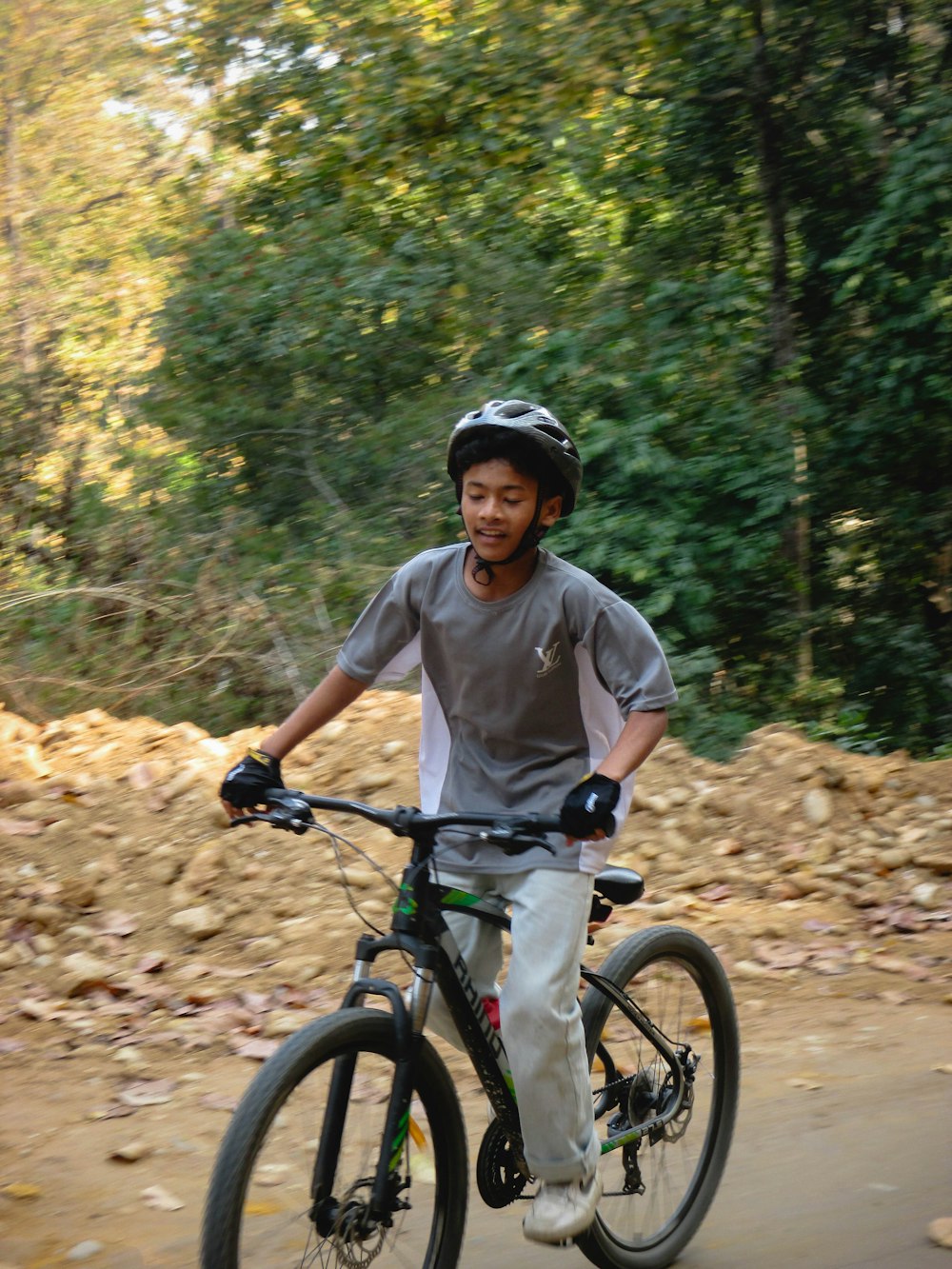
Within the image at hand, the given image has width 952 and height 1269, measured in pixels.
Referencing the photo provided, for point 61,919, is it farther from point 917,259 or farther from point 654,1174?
point 917,259

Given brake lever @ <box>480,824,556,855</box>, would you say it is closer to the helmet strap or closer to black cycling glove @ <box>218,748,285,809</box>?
black cycling glove @ <box>218,748,285,809</box>

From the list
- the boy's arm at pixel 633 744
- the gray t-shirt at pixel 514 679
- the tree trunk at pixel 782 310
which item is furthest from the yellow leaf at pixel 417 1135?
the tree trunk at pixel 782 310

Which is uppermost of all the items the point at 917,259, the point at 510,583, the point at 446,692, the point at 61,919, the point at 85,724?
the point at 917,259

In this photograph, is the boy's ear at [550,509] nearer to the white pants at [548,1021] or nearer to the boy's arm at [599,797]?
the boy's arm at [599,797]

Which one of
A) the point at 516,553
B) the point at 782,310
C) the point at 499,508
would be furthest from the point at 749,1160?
the point at 782,310

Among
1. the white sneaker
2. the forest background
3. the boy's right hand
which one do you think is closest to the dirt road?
the white sneaker

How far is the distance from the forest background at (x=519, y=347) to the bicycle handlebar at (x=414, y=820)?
20.7 feet

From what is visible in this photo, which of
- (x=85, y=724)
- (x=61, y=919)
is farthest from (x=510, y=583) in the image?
(x=85, y=724)

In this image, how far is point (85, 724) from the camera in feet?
26.9

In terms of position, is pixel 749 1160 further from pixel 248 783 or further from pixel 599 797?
pixel 248 783

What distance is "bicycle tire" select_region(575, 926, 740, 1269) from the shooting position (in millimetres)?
3479

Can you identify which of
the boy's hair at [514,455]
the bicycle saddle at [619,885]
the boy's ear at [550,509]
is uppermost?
the boy's hair at [514,455]

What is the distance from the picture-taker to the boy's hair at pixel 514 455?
3111mm

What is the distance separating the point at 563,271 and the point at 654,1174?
367 inches
